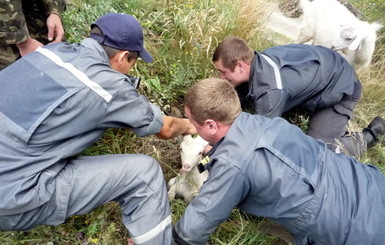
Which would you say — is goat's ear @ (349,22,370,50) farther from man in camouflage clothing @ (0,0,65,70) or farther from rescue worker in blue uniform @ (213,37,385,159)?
man in camouflage clothing @ (0,0,65,70)

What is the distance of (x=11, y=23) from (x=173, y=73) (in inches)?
60.7

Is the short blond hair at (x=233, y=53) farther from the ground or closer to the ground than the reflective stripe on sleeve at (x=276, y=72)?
farther from the ground

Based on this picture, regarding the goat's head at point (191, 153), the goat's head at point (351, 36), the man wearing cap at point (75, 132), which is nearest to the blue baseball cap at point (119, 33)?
the man wearing cap at point (75, 132)

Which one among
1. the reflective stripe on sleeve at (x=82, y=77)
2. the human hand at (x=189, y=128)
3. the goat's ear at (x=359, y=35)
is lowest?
the human hand at (x=189, y=128)

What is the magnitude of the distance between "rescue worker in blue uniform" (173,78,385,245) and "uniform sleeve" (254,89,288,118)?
779 millimetres

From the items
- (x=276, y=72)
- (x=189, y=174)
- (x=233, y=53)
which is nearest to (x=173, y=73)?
(x=233, y=53)

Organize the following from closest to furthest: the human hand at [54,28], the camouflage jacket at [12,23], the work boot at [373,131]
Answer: the camouflage jacket at [12,23] < the human hand at [54,28] < the work boot at [373,131]

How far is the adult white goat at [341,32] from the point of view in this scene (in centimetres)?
388

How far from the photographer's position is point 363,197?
6.28 feet

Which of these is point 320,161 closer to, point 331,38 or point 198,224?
point 198,224

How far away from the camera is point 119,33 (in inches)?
88.3

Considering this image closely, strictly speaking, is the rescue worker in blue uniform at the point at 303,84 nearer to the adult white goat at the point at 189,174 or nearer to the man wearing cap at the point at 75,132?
the adult white goat at the point at 189,174

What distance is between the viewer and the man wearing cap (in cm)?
191

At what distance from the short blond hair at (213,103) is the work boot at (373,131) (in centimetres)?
221
